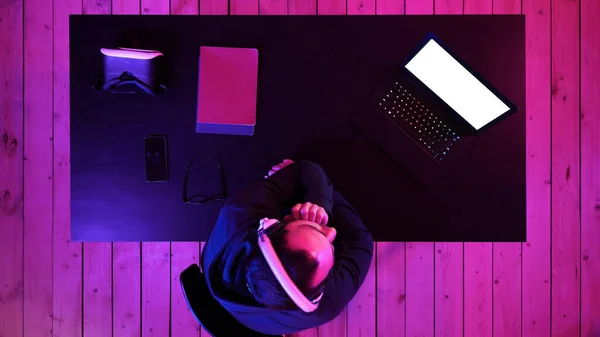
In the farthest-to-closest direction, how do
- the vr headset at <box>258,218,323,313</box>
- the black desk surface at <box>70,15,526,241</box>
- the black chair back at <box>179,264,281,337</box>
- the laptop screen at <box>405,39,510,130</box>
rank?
the black desk surface at <box>70,15,526,241</box> → the laptop screen at <box>405,39,510,130</box> → the black chair back at <box>179,264,281,337</box> → the vr headset at <box>258,218,323,313</box>

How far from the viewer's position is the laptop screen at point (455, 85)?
1156 mm

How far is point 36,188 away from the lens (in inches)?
78.2

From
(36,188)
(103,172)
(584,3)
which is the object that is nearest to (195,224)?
(103,172)

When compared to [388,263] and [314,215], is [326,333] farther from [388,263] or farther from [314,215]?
[314,215]

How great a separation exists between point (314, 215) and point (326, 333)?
47.5 inches

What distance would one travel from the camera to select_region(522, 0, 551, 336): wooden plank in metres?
1.93

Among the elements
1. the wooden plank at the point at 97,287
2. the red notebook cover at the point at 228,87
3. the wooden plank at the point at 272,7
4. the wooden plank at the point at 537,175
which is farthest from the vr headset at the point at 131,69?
the wooden plank at the point at 537,175

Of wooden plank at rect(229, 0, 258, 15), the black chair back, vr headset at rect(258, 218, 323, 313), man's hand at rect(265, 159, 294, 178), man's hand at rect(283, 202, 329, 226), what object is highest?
wooden plank at rect(229, 0, 258, 15)

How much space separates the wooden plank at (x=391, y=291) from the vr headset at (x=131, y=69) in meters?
1.44

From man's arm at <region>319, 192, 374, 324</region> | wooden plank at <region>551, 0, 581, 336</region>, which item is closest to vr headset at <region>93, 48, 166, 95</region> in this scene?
man's arm at <region>319, 192, 374, 324</region>

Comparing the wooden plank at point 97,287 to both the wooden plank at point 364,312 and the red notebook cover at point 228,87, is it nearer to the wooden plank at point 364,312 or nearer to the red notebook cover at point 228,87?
the red notebook cover at point 228,87

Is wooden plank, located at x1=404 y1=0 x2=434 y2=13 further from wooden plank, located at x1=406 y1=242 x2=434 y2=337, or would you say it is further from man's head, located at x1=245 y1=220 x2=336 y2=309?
man's head, located at x1=245 y1=220 x2=336 y2=309

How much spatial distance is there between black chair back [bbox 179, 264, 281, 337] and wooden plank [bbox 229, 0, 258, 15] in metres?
1.46

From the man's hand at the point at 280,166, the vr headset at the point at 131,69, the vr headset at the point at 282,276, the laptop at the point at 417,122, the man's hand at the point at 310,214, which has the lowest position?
the vr headset at the point at 282,276
